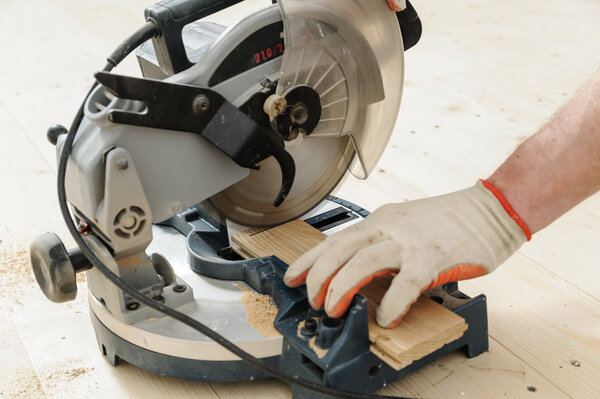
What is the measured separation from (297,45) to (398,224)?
370 millimetres

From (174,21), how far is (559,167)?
74 centimetres

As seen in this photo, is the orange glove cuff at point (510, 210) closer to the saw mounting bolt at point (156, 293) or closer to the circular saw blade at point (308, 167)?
the circular saw blade at point (308, 167)

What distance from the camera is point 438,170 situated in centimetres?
219

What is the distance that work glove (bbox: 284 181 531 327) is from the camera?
123 centimetres

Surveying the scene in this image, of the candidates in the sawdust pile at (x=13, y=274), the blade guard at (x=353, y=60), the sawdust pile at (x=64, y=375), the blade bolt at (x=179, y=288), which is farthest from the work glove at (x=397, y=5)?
the sawdust pile at (x=13, y=274)

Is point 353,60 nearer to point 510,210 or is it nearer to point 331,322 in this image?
point 510,210

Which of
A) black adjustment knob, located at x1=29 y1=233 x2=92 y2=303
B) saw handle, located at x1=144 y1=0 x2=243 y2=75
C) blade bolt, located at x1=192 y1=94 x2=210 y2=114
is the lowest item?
black adjustment knob, located at x1=29 y1=233 x2=92 y2=303

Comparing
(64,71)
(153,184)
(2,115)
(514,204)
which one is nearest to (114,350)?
(153,184)

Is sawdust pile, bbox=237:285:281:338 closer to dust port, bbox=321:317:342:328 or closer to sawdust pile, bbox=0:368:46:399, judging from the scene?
dust port, bbox=321:317:342:328

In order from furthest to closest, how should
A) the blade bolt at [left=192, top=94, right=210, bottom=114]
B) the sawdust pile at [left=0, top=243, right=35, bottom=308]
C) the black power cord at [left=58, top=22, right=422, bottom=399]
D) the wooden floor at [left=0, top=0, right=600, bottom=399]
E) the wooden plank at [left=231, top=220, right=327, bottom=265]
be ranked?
the sawdust pile at [left=0, top=243, right=35, bottom=308]
the wooden plank at [left=231, top=220, right=327, bottom=265]
the wooden floor at [left=0, top=0, right=600, bottom=399]
the blade bolt at [left=192, top=94, right=210, bottom=114]
the black power cord at [left=58, top=22, right=422, bottom=399]

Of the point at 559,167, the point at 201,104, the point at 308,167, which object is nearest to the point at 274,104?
the point at 201,104

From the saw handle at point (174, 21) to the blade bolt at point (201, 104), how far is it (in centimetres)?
12

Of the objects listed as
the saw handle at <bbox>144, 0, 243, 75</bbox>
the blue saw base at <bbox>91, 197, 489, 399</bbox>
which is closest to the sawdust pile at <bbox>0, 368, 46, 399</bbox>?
the blue saw base at <bbox>91, 197, 489, 399</bbox>

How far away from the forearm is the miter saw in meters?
0.21
